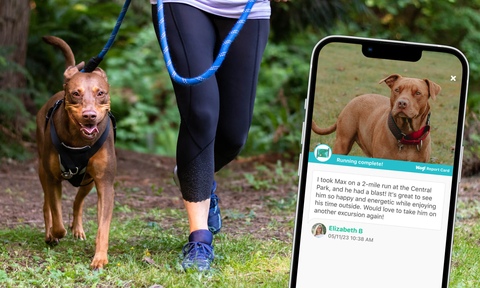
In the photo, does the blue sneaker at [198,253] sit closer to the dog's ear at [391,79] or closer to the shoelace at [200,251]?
the shoelace at [200,251]

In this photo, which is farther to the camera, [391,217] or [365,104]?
[365,104]

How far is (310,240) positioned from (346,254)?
17 centimetres

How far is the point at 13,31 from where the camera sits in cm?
701

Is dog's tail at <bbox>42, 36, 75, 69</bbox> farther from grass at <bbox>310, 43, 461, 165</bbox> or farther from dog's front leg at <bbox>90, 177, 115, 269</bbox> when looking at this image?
grass at <bbox>310, 43, 461, 165</bbox>

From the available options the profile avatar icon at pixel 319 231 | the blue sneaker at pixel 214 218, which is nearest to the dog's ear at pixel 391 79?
the profile avatar icon at pixel 319 231

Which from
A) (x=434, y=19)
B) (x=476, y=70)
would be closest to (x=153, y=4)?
(x=476, y=70)

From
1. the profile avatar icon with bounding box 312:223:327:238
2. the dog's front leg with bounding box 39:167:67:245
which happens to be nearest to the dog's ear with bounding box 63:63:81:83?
the dog's front leg with bounding box 39:167:67:245

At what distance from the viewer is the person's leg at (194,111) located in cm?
281

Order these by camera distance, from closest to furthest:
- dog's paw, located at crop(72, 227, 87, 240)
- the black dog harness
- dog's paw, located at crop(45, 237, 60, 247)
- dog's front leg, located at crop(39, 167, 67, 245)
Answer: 1. the black dog harness
2. dog's front leg, located at crop(39, 167, 67, 245)
3. dog's paw, located at crop(45, 237, 60, 247)
4. dog's paw, located at crop(72, 227, 87, 240)

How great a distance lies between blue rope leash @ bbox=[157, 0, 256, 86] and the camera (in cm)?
267

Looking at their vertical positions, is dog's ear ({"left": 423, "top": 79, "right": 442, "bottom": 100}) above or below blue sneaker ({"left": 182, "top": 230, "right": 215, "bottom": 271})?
above

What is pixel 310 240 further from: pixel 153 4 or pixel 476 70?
pixel 476 70

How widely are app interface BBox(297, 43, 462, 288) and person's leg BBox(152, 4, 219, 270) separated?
789 mm

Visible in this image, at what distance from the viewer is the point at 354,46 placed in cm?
229
